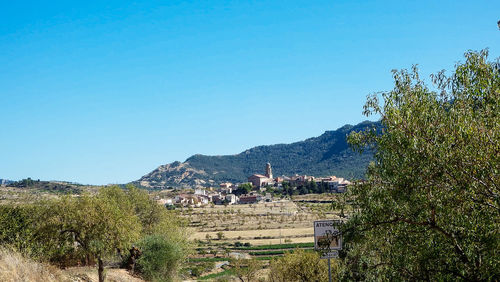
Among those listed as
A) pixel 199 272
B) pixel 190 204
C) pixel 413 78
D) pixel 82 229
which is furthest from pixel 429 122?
pixel 190 204

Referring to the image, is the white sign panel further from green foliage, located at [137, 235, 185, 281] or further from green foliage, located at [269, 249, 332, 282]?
green foliage, located at [137, 235, 185, 281]

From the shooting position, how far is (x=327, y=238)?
913 centimetres

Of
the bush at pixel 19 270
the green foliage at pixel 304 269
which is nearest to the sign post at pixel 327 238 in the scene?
the bush at pixel 19 270

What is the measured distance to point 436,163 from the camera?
7.20 m

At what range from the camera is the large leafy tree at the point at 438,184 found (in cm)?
694

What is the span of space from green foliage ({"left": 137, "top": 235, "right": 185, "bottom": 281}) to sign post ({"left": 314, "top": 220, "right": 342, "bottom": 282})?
72.9 ft

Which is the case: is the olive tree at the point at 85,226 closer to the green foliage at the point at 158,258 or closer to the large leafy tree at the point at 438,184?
the green foliage at the point at 158,258

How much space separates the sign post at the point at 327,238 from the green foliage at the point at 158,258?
22211 mm

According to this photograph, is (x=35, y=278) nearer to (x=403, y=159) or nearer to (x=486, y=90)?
(x=403, y=159)

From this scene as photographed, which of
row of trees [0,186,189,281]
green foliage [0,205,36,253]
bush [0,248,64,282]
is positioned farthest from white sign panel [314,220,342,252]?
green foliage [0,205,36,253]

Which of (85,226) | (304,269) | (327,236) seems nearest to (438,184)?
(327,236)

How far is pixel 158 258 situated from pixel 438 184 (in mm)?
25422

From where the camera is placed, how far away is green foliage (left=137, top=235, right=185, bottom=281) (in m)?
29.2

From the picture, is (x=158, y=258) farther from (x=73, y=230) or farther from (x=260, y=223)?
(x=260, y=223)
